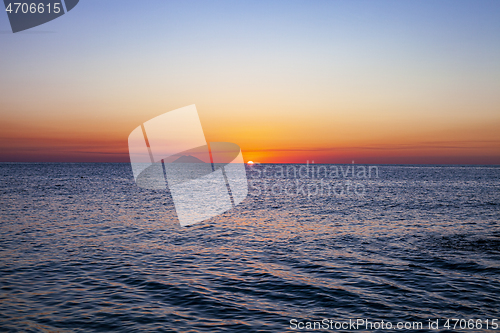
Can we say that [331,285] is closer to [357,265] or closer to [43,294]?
[357,265]

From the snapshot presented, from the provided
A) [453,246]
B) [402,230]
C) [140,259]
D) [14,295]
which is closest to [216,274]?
[140,259]

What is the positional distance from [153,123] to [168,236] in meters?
11.6

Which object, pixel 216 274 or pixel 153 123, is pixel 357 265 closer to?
pixel 216 274

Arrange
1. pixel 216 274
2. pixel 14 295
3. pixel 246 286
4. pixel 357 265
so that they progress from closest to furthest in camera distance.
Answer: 1. pixel 14 295
2. pixel 246 286
3. pixel 216 274
4. pixel 357 265

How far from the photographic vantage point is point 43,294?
12.3 m

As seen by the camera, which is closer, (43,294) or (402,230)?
(43,294)

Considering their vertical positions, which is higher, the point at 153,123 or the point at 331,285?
the point at 153,123

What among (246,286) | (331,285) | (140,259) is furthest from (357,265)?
(140,259)

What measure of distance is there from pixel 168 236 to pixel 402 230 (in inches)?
684

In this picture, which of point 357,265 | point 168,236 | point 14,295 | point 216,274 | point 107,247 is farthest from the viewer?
point 168,236

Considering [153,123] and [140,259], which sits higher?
[153,123]

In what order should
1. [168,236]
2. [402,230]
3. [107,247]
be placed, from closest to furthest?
[107,247] → [168,236] → [402,230]

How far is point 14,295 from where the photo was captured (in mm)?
12188

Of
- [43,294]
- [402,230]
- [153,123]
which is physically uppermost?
[153,123]
